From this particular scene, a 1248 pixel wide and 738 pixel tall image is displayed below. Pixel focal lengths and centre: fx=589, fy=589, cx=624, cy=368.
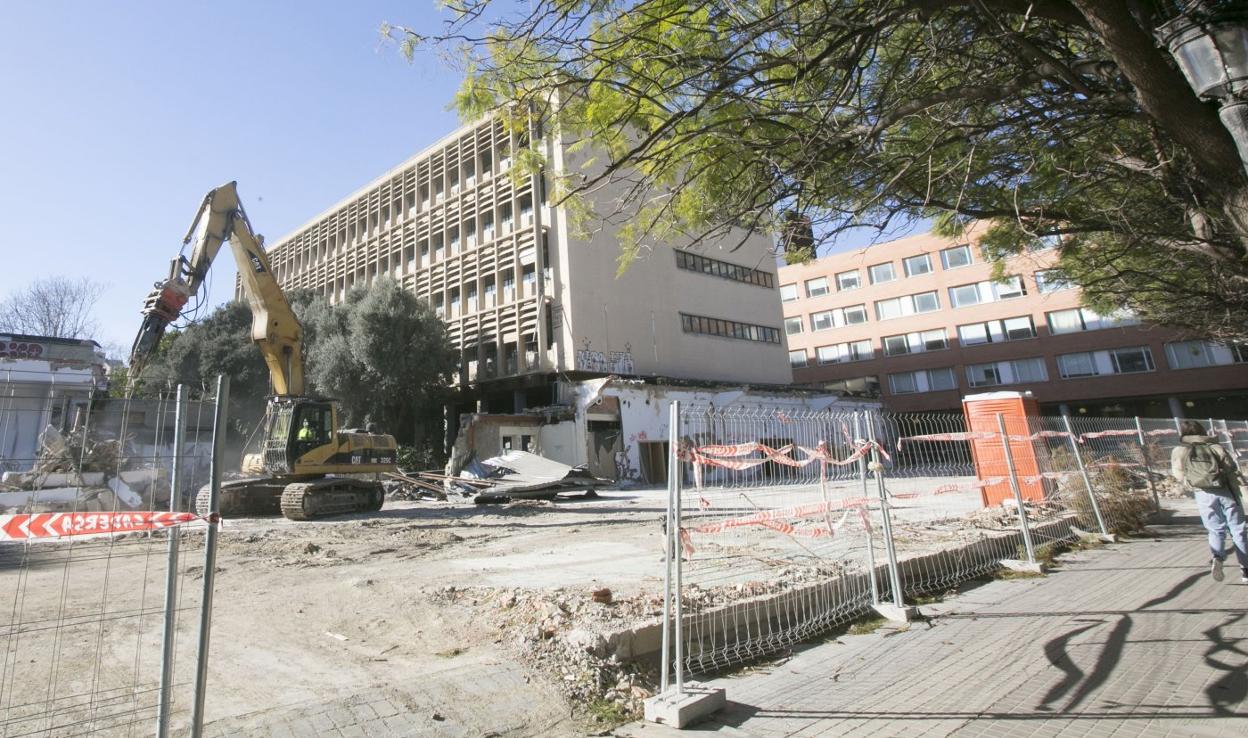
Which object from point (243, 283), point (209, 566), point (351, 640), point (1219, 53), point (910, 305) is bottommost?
point (351, 640)

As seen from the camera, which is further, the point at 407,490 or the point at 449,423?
the point at 449,423

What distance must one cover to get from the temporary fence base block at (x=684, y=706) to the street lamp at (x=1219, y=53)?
12.5 ft

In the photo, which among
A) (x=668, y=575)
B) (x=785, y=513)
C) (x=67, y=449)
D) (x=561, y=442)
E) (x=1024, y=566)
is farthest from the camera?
(x=561, y=442)

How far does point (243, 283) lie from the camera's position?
48.6 ft

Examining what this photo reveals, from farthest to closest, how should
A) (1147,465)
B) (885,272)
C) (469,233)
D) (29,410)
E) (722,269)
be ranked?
(885,272), (722,269), (469,233), (1147,465), (29,410)

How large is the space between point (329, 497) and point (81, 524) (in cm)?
1252

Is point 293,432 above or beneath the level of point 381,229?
beneath

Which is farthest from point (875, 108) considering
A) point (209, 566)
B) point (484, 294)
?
point (484, 294)

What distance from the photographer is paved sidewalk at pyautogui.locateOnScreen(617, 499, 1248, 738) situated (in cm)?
341

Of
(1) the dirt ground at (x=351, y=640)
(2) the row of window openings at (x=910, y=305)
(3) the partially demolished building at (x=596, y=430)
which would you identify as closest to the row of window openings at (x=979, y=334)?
(2) the row of window openings at (x=910, y=305)

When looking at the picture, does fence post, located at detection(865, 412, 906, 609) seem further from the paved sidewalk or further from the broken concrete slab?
the broken concrete slab

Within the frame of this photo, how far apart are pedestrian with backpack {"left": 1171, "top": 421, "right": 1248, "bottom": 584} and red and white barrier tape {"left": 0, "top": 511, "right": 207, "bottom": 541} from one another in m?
9.09

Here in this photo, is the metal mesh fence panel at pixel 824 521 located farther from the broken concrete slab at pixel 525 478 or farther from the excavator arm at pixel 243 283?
the excavator arm at pixel 243 283

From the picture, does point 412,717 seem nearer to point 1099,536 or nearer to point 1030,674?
point 1030,674
